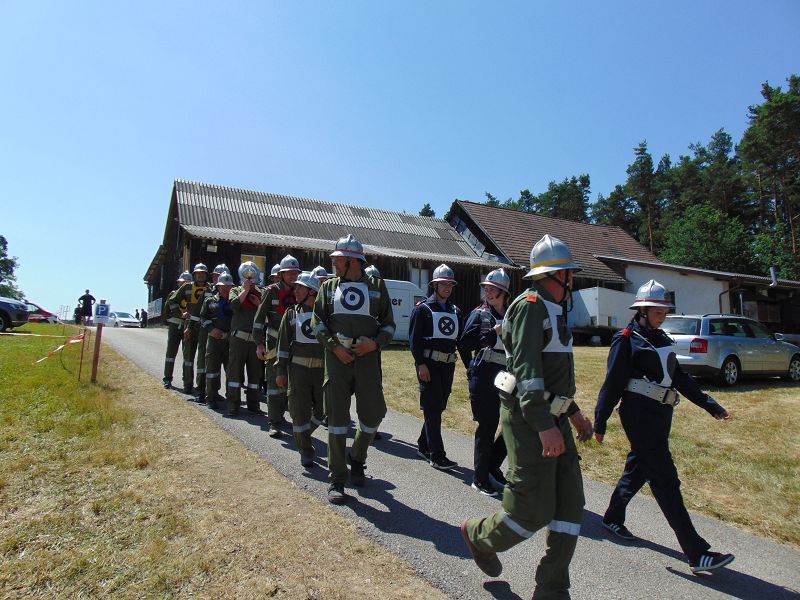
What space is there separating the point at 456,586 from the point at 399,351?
15.2 m

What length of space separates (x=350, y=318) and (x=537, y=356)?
6.68 ft

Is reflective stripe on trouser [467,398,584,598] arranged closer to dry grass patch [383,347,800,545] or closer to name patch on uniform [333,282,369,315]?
name patch on uniform [333,282,369,315]

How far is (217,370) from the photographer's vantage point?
8055mm

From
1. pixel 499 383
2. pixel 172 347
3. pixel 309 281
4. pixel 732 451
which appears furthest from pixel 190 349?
pixel 732 451

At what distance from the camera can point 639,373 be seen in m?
3.82

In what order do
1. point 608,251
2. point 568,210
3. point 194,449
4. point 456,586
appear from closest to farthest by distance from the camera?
point 456,586 → point 194,449 → point 608,251 → point 568,210

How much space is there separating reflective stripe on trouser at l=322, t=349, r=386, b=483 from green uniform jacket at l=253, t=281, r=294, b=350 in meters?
2.50

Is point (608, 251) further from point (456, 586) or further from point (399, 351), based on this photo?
point (456, 586)

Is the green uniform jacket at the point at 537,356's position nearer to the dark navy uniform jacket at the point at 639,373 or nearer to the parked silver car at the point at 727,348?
the dark navy uniform jacket at the point at 639,373

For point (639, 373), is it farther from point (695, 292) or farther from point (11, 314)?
point (695, 292)

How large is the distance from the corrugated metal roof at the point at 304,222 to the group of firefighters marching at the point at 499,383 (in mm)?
17982

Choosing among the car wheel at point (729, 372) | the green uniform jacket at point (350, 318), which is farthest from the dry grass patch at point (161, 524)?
the car wheel at point (729, 372)

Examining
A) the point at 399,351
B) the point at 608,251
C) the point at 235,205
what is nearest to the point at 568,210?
the point at 608,251

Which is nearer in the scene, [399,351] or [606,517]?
[606,517]
